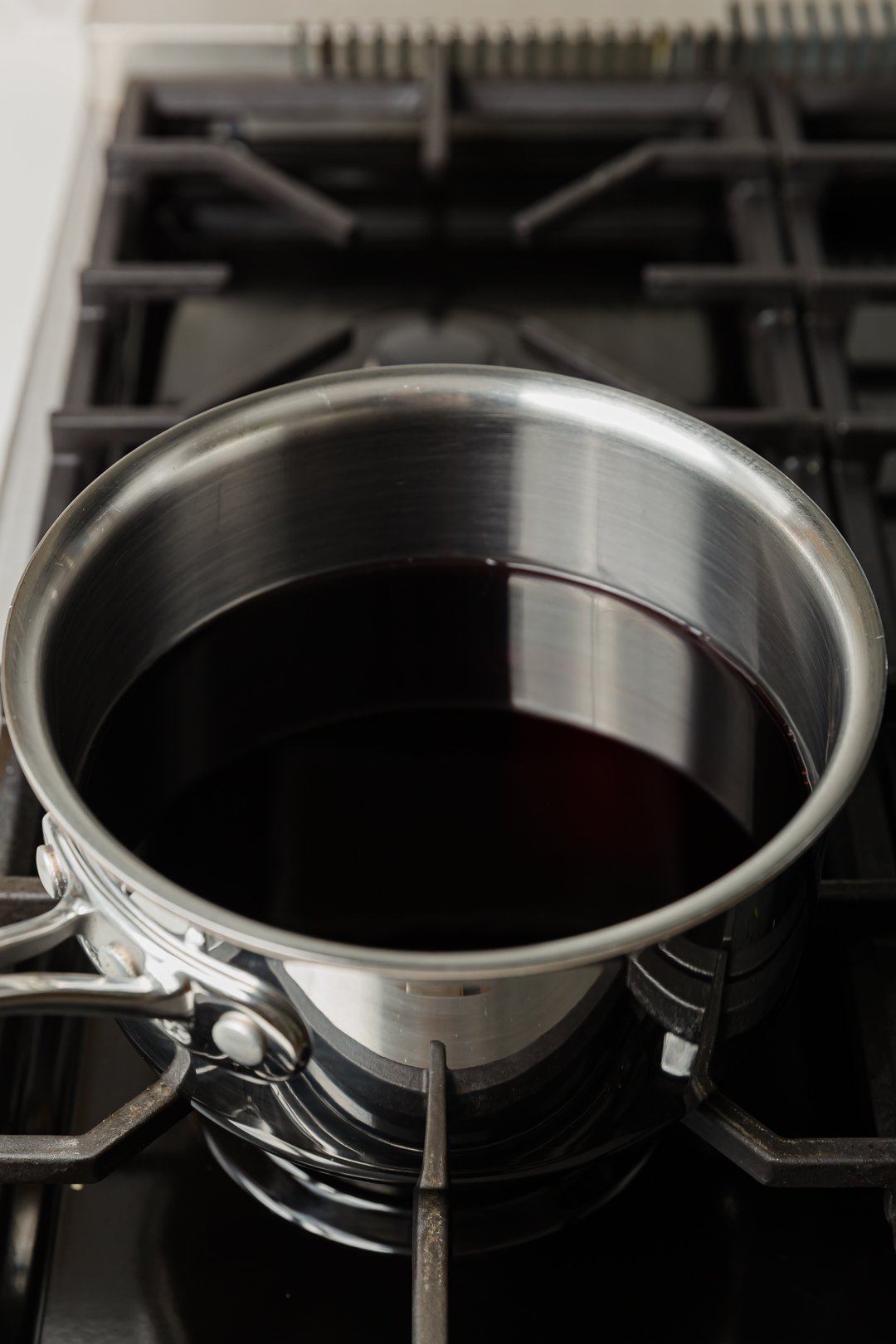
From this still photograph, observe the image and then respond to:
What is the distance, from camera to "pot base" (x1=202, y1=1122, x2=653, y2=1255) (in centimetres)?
47

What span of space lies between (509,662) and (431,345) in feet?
0.68

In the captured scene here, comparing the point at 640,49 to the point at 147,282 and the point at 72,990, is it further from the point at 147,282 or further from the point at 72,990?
the point at 72,990

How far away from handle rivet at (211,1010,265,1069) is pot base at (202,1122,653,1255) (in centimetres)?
8

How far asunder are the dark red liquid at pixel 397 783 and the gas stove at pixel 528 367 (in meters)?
0.05

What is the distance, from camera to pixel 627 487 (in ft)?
1.79

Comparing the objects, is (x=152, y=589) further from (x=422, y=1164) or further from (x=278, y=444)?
(x=422, y=1164)

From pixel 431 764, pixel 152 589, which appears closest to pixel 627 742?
pixel 431 764

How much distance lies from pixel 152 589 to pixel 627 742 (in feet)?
0.60

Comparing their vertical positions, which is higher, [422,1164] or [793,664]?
[793,664]

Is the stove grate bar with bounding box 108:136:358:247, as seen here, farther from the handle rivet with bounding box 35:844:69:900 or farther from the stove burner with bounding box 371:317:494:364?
the handle rivet with bounding box 35:844:69:900

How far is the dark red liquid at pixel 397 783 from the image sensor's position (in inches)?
19.9

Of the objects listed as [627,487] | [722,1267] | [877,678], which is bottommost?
[722,1267]

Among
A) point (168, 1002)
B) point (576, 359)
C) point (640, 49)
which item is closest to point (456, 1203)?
point (168, 1002)

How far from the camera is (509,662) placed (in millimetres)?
601
